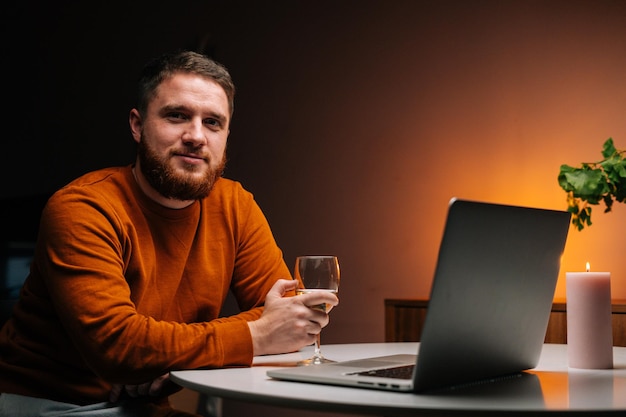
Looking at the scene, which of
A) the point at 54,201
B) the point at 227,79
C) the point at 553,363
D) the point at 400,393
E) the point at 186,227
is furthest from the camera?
the point at 227,79

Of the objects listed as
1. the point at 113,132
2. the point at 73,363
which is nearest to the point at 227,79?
the point at 73,363

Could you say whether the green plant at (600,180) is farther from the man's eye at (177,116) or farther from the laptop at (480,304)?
the man's eye at (177,116)

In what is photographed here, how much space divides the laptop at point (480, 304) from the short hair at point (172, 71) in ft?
2.85

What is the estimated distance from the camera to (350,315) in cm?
338

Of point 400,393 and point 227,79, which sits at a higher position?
point 227,79

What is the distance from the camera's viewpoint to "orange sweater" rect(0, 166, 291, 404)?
126cm

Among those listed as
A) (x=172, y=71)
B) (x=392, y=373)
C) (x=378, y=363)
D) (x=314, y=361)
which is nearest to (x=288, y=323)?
(x=314, y=361)

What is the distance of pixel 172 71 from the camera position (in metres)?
1.76

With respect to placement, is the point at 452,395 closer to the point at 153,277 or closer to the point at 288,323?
the point at 288,323

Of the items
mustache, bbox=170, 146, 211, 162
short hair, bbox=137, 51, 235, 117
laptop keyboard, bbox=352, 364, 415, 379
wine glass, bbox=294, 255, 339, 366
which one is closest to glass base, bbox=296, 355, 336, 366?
wine glass, bbox=294, 255, 339, 366

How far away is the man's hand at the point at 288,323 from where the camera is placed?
→ 1.33m

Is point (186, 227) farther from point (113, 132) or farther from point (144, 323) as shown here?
point (113, 132)

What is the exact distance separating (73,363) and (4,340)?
19 cm

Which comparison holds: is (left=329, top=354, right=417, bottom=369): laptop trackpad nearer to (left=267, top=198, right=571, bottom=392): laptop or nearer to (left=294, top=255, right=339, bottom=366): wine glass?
(left=267, top=198, right=571, bottom=392): laptop
